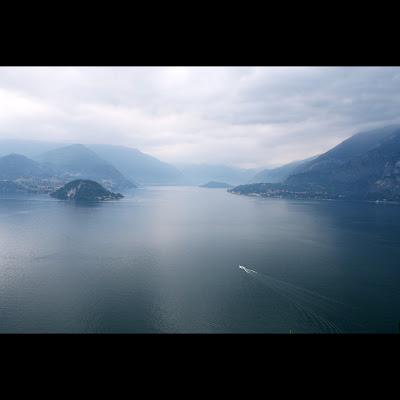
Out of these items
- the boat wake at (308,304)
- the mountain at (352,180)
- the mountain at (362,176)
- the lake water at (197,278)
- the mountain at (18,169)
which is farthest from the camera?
the mountain at (18,169)

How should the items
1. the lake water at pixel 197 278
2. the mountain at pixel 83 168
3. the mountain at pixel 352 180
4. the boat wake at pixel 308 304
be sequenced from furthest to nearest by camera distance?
the mountain at pixel 83 168
the mountain at pixel 352 180
the lake water at pixel 197 278
the boat wake at pixel 308 304

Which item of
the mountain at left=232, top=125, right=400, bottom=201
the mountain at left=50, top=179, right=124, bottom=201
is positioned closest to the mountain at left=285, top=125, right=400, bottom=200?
the mountain at left=232, top=125, right=400, bottom=201

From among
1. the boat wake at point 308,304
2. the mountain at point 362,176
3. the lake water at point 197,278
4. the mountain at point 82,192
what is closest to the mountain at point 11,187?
the mountain at point 82,192

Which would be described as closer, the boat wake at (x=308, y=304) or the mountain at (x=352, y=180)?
the boat wake at (x=308, y=304)

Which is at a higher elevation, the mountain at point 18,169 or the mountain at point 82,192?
the mountain at point 18,169

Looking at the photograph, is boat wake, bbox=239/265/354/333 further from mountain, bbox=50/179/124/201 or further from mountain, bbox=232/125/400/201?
mountain, bbox=232/125/400/201

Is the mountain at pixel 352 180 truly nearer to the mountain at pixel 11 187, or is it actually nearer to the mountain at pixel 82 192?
the mountain at pixel 82 192
